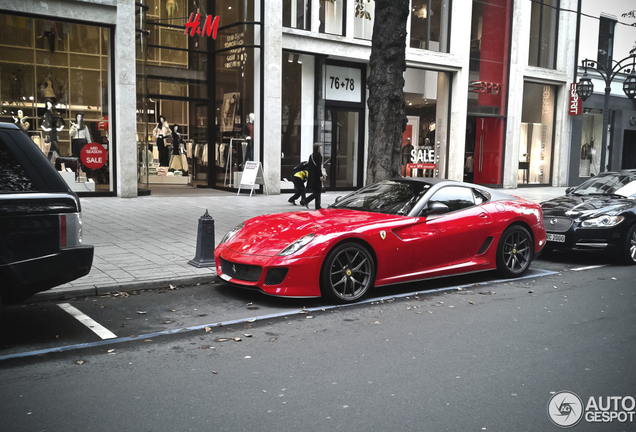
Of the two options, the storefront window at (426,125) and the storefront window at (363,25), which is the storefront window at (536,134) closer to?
the storefront window at (426,125)

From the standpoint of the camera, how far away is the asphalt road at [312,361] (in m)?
3.65

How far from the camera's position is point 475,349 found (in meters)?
5.00

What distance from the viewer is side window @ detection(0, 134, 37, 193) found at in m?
4.59

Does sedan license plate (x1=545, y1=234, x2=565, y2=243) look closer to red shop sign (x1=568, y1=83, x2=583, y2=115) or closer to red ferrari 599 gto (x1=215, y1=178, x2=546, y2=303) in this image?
red ferrari 599 gto (x1=215, y1=178, x2=546, y2=303)

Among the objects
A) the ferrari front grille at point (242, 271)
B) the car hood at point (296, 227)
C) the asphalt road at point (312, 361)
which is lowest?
the asphalt road at point (312, 361)

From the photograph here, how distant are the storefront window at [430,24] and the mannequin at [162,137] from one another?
9658mm

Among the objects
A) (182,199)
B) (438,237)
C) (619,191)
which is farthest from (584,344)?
(182,199)

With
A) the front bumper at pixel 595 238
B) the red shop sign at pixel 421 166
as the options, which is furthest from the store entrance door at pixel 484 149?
the front bumper at pixel 595 238

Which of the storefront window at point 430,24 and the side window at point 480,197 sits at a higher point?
the storefront window at point 430,24

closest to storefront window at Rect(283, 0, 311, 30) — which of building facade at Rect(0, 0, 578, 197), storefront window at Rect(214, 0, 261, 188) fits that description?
building facade at Rect(0, 0, 578, 197)

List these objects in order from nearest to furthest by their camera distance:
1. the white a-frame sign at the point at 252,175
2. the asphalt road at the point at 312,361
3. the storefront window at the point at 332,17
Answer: the asphalt road at the point at 312,361 → the white a-frame sign at the point at 252,175 → the storefront window at the point at 332,17

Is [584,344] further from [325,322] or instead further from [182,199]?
[182,199]

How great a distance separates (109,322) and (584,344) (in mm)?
4445

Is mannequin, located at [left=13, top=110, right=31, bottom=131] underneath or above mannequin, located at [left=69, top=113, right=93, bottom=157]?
above
